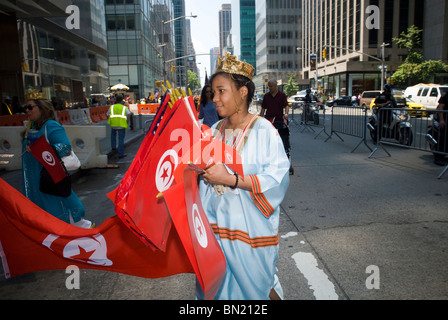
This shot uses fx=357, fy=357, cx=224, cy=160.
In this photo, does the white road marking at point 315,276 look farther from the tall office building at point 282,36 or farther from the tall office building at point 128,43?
the tall office building at point 282,36

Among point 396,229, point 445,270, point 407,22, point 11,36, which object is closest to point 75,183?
point 396,229

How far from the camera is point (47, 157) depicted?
3.83 meters

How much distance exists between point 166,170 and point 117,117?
9.52 metres

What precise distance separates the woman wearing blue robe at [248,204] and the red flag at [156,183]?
0.85ft

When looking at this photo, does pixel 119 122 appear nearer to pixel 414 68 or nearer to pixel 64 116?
pixel 64 116

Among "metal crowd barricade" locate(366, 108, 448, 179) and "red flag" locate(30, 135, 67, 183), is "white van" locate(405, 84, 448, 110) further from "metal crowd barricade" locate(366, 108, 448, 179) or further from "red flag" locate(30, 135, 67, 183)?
"red flag" locate(30, 135, 67, 183)

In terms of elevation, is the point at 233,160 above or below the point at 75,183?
above

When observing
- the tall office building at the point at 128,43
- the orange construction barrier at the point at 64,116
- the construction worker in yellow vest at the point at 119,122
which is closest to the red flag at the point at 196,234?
the construction worker in yellow vest at the point at 119,122

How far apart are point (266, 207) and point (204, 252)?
0.45m

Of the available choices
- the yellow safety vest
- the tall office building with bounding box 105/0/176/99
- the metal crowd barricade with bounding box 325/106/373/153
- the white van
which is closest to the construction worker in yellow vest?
the yellow safety vest

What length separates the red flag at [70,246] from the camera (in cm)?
252

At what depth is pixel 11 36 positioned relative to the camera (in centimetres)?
1803
